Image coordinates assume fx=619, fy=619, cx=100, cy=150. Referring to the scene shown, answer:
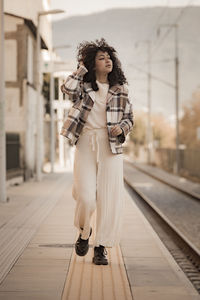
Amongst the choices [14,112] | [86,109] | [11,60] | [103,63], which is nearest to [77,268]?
[86,109]

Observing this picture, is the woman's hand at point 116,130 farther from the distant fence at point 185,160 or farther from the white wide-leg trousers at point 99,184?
the distant fence at point 185,160

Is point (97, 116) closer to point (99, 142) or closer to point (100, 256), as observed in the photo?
point (99, 142)

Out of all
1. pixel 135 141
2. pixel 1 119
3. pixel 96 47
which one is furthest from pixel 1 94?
pixel 135 141

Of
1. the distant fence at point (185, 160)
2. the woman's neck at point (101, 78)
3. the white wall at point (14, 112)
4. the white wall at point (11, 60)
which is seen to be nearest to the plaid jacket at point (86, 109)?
the woman's neck at point (101, 78)

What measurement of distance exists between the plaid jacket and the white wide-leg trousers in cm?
9

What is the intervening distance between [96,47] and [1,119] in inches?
319

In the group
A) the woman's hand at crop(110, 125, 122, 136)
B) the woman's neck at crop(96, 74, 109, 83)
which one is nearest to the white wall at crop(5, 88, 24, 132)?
the woman's neck at crop(96, 74, 109, 83)

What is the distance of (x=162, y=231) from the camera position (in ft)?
38.5

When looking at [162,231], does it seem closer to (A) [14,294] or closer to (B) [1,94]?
(B) [1,94]

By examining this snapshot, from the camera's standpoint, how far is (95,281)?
17.7ft

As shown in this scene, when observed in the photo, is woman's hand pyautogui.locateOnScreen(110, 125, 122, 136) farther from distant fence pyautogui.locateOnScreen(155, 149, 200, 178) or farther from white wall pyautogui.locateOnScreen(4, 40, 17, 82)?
distant fence pyautogui.locateOnScreen(155, 149, 200, 178)

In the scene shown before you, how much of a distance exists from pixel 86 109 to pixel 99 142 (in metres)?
0.33

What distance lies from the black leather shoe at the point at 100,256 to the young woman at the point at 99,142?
0.06 meters

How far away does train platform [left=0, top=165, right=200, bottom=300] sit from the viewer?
498cm
